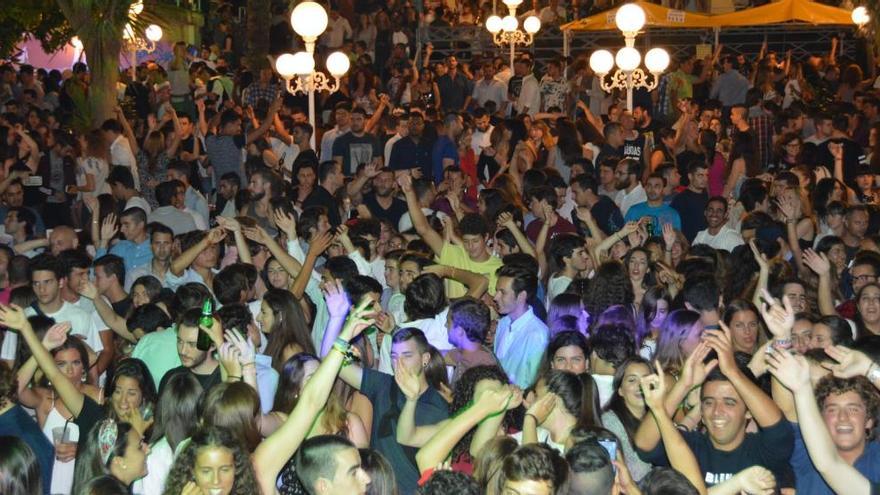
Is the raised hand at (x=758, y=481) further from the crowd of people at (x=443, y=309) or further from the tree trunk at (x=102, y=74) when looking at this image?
the tree trunk at (x=102, y=74)

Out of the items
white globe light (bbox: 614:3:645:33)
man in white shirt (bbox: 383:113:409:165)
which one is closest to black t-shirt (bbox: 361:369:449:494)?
man in white shirt (bbox: 383:113:409:165)

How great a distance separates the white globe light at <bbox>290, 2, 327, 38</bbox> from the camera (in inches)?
627

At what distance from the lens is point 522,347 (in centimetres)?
876

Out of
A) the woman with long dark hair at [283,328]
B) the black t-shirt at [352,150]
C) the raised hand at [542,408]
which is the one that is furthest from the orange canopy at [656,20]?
the raised hand at [542,408]

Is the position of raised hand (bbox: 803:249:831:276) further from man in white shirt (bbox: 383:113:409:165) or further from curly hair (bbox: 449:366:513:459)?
man in white shirt (bbox: 383:113:409:165)

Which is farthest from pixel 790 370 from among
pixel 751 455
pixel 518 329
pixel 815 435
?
pixel 518 329

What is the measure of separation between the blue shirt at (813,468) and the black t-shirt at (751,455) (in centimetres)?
5

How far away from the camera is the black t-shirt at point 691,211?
504 inches

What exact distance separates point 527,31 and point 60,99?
319 inches

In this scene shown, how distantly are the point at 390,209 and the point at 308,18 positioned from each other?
3.82m

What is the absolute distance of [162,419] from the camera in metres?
6.64

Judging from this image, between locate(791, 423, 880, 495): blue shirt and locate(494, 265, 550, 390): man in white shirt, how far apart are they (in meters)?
2.41

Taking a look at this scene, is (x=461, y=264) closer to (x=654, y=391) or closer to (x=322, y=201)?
(x=322, y=201)

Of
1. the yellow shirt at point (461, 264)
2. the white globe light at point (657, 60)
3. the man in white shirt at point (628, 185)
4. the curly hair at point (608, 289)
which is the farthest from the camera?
the white globe light at point (657, 60)
